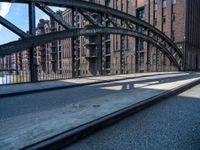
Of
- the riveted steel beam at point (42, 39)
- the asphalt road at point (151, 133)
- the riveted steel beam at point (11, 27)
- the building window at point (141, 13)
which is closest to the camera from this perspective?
the asphalt road at point (151, 133)

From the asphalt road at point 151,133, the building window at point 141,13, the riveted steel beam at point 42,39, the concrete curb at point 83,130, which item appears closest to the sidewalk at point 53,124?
the concrete curb at point 83,130

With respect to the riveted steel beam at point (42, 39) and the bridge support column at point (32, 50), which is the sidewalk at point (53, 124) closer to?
the riveted steel beam at point (42, 39)

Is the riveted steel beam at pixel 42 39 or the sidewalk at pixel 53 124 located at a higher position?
the riveted steel beam at pixel 42 39

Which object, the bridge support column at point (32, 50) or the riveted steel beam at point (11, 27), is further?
the bridge support column at point (32, 50)

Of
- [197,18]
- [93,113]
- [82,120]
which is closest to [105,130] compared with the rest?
[82,120]

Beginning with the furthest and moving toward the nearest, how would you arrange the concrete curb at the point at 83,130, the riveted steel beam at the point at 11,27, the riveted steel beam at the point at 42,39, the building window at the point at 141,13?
1. the building window at the point at 141,13
2. the riveted steel beam at the point at 11,27
3. the riveted steel beam at the point at 42,39
4. the concrete curb at the point at 83,130

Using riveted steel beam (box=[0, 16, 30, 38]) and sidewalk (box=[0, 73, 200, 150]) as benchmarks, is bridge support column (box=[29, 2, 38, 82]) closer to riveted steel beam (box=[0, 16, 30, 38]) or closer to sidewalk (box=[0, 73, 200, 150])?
riveted steel beam (box=[0, 16, 30, 38])

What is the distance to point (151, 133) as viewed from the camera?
430cm

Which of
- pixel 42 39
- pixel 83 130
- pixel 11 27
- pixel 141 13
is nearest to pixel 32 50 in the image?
pixel 42 39

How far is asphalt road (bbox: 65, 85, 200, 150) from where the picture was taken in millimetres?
3660

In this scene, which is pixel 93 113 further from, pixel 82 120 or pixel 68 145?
pixel 68 145

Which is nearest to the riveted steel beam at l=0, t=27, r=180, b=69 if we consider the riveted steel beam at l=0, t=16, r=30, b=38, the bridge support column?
the riveted steel beam at l=0, t=16, r=30, b=38

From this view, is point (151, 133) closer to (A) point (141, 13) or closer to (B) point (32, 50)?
(B) point (32, 50)

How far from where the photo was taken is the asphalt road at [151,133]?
3660 millimetres
